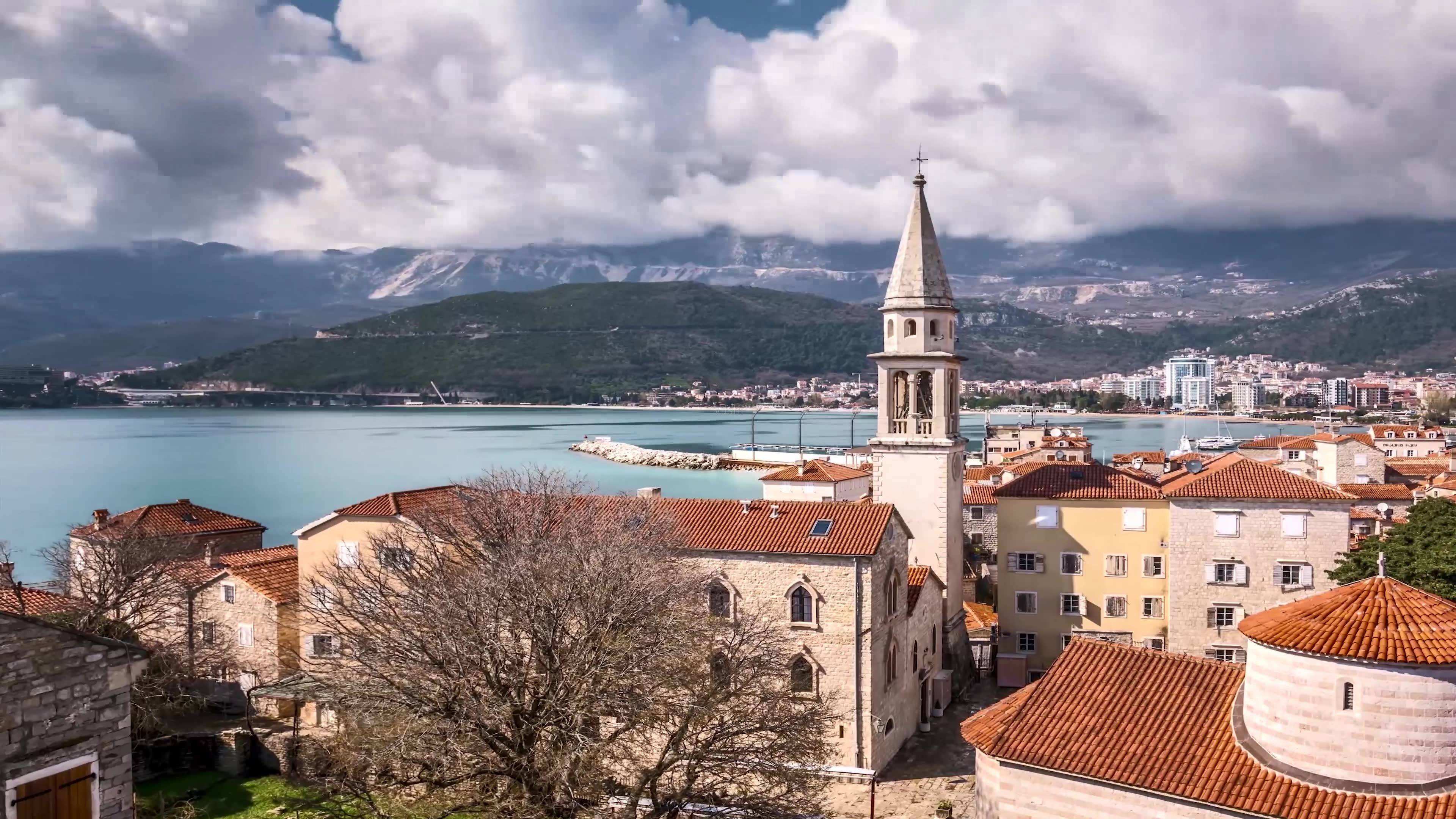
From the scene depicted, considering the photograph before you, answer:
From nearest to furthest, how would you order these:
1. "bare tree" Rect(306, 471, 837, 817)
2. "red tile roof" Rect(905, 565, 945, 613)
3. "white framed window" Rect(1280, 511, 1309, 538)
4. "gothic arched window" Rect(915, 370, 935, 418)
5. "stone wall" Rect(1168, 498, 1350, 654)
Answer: "bare tree" Rect(306, 471, 837, 817) < "red tile roof" Rect(905, 565, 945, 613) < "stone wall" Rect(1168, 498, 1350, 654) < "white framed window" Rect(1280, 511, 1309, 538) < "gothic arched window" Rect(915, 370, 935, 418)

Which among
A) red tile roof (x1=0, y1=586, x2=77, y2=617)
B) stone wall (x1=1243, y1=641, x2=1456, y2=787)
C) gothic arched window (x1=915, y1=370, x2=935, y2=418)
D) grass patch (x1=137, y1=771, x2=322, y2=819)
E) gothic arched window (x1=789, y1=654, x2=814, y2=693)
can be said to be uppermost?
gothic arched window (x1=915, y1=370, x2=935, y2=418)

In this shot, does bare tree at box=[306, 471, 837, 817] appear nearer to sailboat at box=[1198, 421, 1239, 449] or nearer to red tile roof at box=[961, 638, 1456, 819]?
red tile roof at box=[961, 638, 1456, 819]

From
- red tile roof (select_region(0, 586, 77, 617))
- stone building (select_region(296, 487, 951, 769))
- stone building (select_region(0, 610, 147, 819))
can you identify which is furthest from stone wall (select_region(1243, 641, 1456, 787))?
red tile roof (select_region(0, 586, 77, 617))

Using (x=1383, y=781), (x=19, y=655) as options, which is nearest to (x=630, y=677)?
(x=19, y=655)

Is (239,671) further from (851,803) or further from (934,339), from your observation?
(934,339)

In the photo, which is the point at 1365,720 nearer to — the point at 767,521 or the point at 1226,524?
the point at 767,521

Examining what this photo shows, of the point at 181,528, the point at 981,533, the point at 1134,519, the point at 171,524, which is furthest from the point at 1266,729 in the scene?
the point at 981,533

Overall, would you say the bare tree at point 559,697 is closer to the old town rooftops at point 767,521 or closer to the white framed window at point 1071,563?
the old town rooftops at point 767,521
